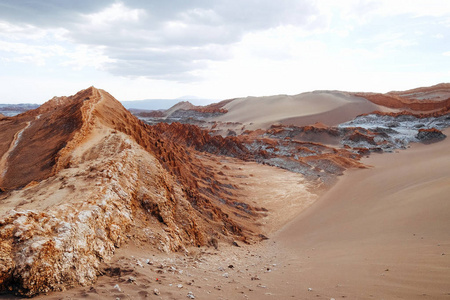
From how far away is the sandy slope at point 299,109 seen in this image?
159 ft

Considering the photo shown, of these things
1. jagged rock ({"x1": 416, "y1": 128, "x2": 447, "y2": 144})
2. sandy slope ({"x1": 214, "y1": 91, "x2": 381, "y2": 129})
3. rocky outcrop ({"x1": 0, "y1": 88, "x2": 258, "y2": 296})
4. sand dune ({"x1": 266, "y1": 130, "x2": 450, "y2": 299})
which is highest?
sandy slope ({"x1": 214, "y1": 91, "x2": 381, "y2": 129})

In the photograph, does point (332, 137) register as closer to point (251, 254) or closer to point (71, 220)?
point (251, 254)

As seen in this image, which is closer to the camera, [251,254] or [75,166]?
[75,166]

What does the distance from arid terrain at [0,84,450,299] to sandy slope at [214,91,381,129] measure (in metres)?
30.6

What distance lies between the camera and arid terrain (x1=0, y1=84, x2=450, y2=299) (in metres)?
3.79

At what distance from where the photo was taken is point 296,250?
354 inches

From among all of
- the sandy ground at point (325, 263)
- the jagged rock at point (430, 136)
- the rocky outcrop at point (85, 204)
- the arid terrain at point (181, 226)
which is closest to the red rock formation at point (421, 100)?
the jagged rock at point (430, 136)

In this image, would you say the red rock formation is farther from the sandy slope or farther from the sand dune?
the sand dune

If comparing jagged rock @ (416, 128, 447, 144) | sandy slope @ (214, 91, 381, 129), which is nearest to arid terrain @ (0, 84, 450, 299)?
jagged rock @ (416, 128, 447, 144)

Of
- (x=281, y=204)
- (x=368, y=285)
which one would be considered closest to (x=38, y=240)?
(x=368, y=285)

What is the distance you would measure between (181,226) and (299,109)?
52.9 meters

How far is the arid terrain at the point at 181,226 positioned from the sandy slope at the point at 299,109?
101 feet

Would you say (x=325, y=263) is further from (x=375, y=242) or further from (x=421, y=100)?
(x=421, y=100)

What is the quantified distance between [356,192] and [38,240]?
600 inches
